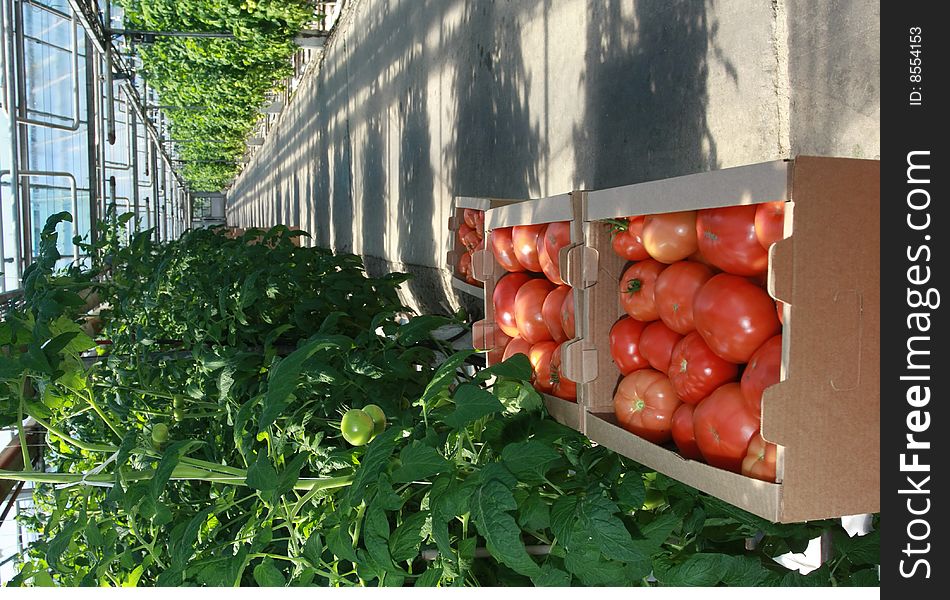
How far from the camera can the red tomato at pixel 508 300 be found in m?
2.02

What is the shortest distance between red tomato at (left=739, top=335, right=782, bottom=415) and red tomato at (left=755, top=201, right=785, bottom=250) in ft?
0.51

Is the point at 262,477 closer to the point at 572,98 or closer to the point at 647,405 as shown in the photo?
the point at 647,405

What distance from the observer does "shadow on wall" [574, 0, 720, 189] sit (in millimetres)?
2303

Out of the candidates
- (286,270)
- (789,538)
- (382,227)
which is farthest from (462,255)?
(382,227)

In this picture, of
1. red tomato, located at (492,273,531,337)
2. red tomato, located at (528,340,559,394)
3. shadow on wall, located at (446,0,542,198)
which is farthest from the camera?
shadow on wall, located at (446,0,542,198)

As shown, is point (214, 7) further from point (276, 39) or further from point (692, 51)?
point (692, 51)

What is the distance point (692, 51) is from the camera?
2309 millimetres

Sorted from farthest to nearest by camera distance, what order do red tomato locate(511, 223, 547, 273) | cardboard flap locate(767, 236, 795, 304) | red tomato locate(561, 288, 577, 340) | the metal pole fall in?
the metal pole
red tomato locate(511, 223, 547, 273)
red tomato locate(561, 288, 577, 340)
cardboard flap locate(767, 236, 795, 304)

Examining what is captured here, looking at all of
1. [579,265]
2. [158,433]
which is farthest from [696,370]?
[158,433]

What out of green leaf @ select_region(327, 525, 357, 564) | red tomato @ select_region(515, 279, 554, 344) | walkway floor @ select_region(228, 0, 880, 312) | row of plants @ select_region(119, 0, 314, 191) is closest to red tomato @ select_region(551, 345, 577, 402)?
red tomato @ select_region(515, 279, 554, 344)

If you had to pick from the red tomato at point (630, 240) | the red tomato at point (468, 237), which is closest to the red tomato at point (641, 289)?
the red tomato at point (630, 240)

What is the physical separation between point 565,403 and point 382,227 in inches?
178

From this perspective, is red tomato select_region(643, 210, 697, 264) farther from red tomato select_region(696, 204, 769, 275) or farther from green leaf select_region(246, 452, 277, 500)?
green leaf select_region(246, 452, 277, 500)

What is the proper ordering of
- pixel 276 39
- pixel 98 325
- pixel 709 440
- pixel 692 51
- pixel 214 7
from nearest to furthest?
pixel 709 440, pixel 692 51, pixel 98 325, pixel 214 7, pixel 276 39
